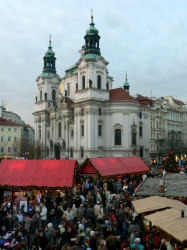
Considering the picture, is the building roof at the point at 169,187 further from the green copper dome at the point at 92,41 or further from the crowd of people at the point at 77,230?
the green copper dome at the point at 92,41

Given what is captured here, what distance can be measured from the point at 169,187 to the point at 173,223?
839cm

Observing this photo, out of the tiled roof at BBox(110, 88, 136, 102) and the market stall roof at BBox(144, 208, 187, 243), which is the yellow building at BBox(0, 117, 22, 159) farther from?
the market stall roof at BBox(144, 208, 187, 243)

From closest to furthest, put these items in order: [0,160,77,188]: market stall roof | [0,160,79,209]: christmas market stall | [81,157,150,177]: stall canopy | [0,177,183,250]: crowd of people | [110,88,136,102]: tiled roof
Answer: [0,177,183,250]: crowd of people → [0,160,79,209]: christmas market stall → [0,160,77,188]: market stall roof → [81,157,150,177]: stall canopy → [110,88,136,102]: tiled roof

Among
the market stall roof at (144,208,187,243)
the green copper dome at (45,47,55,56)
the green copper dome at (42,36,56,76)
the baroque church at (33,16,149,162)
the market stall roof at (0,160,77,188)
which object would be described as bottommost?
the market stall roof at (144,208,187,243)

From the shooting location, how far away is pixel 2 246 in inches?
337

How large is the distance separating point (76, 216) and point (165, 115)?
5312cm

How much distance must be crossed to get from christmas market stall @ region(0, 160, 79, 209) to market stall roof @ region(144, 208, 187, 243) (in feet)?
25.4

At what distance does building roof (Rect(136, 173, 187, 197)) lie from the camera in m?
14.9

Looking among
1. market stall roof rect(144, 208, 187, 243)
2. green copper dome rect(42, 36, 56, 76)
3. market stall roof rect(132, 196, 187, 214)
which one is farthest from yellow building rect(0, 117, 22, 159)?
market stall roof rect(144, 208, 187, 243)

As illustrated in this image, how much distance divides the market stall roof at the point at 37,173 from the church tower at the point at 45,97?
4132 centimetres

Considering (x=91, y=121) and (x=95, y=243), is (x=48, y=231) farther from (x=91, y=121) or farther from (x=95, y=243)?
(x=91, y=121)

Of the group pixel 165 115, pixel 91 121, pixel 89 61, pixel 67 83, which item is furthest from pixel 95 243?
pixel 165 115

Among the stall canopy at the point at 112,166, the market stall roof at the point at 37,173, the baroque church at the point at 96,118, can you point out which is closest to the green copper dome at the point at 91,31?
the baroque church at the point at 96,118

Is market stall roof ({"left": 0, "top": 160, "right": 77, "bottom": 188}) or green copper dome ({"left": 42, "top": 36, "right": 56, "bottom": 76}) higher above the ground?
green copper dome ({"left": 42, "top": 36, "right": 56, "bottom": 76})
